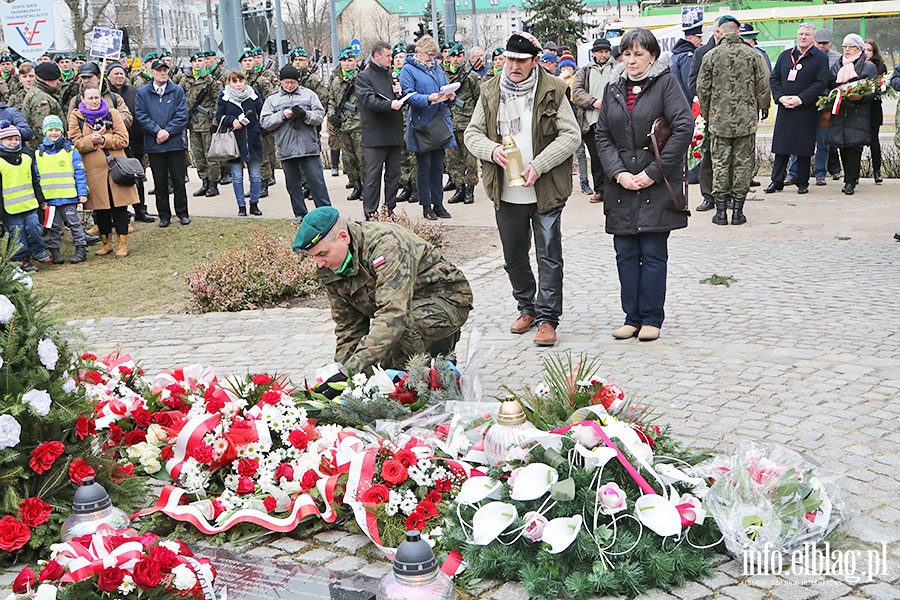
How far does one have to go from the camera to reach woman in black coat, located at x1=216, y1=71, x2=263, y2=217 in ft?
43.3

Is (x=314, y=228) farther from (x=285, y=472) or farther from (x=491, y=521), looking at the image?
(x=491, y=521)

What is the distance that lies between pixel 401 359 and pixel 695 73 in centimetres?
853

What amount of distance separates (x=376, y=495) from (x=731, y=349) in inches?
136

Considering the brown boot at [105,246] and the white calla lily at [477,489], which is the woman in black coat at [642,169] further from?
the brown boot at [105,246]

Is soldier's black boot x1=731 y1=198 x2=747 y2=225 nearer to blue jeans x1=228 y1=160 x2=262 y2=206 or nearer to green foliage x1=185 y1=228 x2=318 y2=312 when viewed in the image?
green foliage x1=185 y1=228 x2=318 y2=312

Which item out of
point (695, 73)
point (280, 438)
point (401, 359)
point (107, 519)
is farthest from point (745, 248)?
point (107, 519)

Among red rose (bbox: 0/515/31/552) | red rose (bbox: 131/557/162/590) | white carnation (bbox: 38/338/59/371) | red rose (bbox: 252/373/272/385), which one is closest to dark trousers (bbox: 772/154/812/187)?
red rose (bbox: 252/373/272/385)

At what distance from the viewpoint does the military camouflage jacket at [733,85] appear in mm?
11086

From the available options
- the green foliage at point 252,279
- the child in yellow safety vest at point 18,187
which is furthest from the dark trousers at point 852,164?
the child in yellow safety vest at point 18,187

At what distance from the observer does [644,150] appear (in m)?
6.84

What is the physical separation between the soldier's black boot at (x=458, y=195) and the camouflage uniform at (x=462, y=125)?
0.08m

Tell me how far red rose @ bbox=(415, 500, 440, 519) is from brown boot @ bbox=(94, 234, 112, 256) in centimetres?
878

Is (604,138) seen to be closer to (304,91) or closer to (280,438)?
(280,438)

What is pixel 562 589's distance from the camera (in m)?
3.67
